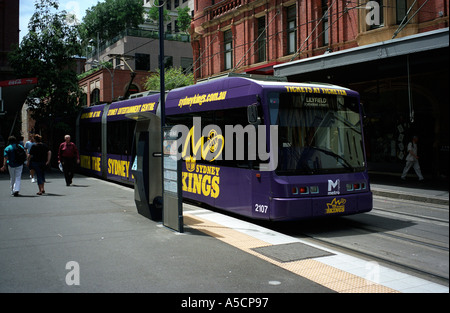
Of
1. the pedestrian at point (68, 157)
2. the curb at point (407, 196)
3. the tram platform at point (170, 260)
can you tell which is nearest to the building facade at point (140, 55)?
the pedestrian at point (68, 157)

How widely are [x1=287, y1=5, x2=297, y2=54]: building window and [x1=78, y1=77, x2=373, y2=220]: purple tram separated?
47.9 feet

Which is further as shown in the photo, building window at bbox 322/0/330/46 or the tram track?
building window at bbox 322/0/330/46

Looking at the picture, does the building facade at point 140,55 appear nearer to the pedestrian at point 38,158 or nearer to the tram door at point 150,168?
the pedestrian at point 38,158

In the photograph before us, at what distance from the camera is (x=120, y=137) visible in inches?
643

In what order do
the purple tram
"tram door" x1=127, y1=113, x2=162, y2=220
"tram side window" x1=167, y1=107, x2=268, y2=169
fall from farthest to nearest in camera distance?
1. "tram door" x1=127, y1=113, x2=162, y2=220
2. "tram side window" x1=167, y1=107, x2=268, y2=169
3. the purple tram

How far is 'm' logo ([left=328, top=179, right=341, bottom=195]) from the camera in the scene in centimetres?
820

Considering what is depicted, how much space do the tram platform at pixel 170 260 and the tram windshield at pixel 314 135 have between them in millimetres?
1424

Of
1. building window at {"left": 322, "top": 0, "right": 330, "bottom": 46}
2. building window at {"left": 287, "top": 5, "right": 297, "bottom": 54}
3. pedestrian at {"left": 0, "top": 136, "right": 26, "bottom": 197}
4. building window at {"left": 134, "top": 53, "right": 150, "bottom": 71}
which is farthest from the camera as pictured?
building window at {"left": 134, "top": 53, "right": 150, "bottom": 71}

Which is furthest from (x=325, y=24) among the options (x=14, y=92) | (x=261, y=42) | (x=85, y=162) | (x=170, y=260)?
(x=170, y=260)

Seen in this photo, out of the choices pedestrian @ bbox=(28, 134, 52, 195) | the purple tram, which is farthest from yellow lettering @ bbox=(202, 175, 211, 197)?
pedestrian @ bbox=(28, 134, 52, 195)

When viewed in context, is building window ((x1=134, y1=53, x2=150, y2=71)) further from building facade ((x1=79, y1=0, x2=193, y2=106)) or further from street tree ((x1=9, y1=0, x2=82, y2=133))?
street tree ((x1=9, y1=0, x2=82, y2=133))

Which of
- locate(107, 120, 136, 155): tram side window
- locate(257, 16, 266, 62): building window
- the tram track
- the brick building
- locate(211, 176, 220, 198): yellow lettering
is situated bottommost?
the tram track

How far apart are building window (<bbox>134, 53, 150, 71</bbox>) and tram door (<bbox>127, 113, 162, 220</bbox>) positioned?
155 feet

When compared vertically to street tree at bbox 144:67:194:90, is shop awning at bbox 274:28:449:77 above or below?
below
